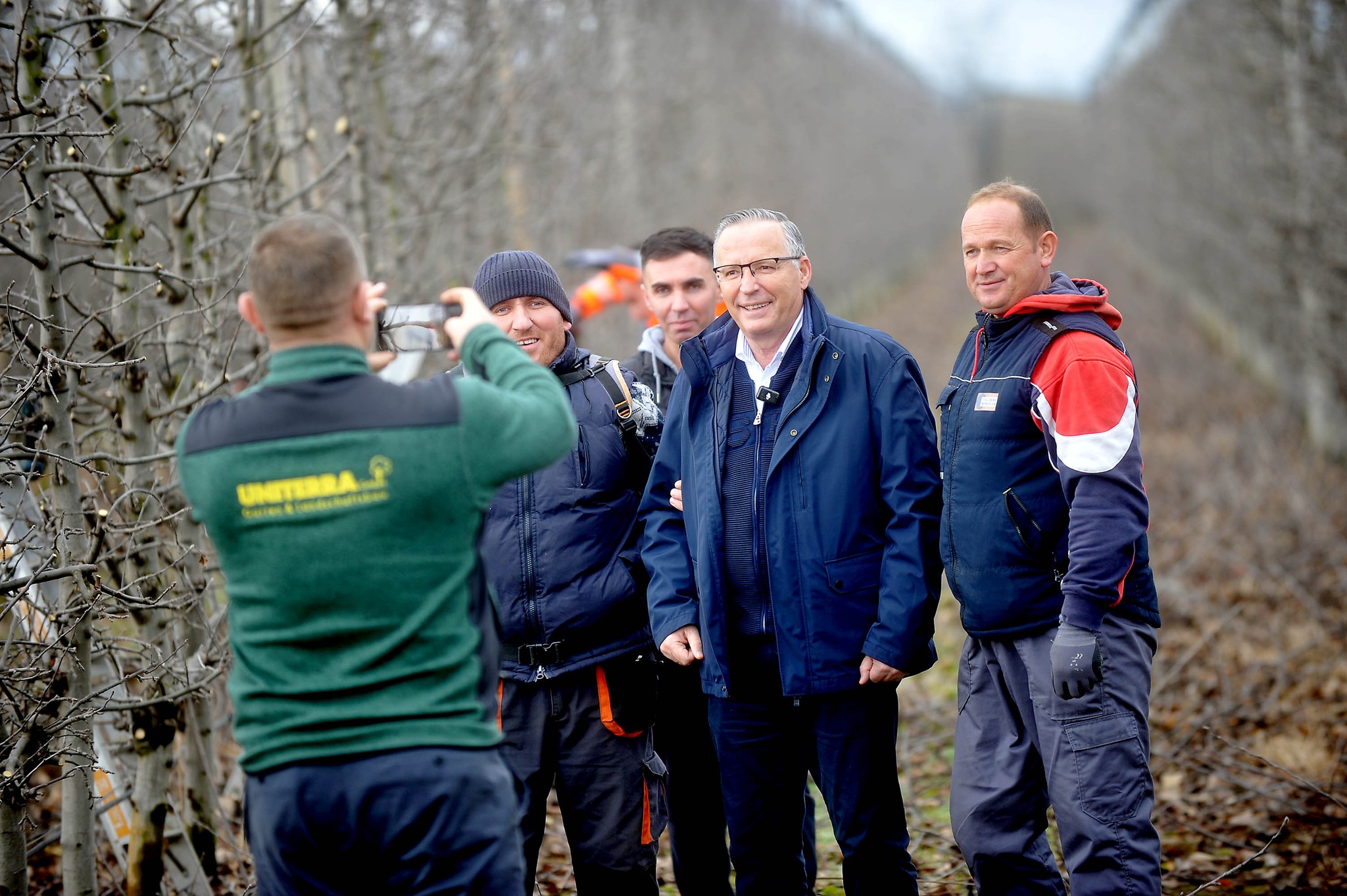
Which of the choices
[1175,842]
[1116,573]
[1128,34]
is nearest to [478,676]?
[1116,573]

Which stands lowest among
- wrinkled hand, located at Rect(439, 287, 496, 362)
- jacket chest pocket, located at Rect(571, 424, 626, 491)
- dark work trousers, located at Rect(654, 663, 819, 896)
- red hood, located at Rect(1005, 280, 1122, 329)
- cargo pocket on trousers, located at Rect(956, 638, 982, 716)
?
dark work trousers, located at Rect(654, 663, 819, 896)

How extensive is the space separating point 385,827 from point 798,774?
1.62m

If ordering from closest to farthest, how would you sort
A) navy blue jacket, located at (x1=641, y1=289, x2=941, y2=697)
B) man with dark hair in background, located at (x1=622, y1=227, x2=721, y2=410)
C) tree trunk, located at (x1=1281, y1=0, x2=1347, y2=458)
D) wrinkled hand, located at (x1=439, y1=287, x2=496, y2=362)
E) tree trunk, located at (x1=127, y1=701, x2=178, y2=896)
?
wrinkled hand, located at (x1=439, y1=287, x2=496, y2=362) < navy blue jacket, located at (x1=641, y1=289, x2=941, y2=697) < tree trunk, located at (x1=127, y1=701, x2=178, y2=896) < man with dark hair in background, located at (x1=622, y1=227, x2=721, y2=410) < tree trunk, located at (x1=1281, y1=0, x2=1347, y2=458)

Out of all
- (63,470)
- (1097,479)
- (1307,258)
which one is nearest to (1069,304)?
(1097,479)

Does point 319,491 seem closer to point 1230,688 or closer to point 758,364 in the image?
point 758,364

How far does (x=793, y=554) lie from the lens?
10.8ft

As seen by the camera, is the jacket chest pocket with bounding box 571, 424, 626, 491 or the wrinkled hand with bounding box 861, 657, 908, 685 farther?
the jacket chest pocket with bounding box 571, 424, 626, 491

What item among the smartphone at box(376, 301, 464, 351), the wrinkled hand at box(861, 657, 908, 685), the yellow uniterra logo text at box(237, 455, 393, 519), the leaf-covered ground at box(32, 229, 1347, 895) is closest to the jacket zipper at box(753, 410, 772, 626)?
the wrinkled hand at box(861, 657, 908, 685)

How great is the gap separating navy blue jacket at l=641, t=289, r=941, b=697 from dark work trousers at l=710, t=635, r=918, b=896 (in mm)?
93

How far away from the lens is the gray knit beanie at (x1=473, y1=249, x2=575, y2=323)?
3443 millimetres

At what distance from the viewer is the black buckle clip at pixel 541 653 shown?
130 inches

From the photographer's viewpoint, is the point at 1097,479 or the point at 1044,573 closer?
the point at 1097,479

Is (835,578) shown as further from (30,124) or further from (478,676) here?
(30,124)

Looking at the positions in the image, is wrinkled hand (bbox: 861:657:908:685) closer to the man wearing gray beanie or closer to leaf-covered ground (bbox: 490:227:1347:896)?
the man wearing gray beanie
